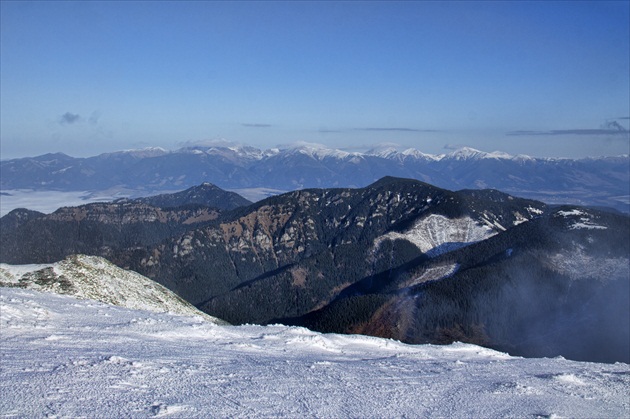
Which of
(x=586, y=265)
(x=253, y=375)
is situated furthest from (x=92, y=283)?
(x=586, y=265)

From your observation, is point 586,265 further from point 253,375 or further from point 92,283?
point 253,375

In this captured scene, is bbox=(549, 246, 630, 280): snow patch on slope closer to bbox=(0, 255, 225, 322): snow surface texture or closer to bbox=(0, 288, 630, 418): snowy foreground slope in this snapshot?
bbox=(0, 255, 225, 322): snow surface texture

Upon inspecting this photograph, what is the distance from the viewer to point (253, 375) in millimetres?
25719

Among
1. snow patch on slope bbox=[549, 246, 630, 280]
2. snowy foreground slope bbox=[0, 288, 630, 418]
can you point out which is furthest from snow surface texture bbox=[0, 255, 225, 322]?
snow patch on slope bbox=[549, 246, 630, 280]

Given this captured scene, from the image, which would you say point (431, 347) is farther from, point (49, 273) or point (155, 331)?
point (49, 273)

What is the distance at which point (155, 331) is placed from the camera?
3619 cm

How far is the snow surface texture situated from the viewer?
84.6 meters

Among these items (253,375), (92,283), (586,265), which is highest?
(253,375)

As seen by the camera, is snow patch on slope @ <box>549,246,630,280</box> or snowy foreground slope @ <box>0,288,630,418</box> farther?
snow patch on slope @ <box>549,246,630,280</box>

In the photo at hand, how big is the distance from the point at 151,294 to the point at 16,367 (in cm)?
8314

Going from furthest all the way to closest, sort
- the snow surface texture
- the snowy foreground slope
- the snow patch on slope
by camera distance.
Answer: the snow patch on slope
the snow surface texture
the snowy foreground slope

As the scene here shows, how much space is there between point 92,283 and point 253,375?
7606 centimetres

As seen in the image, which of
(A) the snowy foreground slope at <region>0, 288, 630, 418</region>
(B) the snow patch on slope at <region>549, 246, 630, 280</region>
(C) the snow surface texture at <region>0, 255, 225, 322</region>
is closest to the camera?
(A) the snowy foreground slope at <region>0, 288, 630, 418</region>

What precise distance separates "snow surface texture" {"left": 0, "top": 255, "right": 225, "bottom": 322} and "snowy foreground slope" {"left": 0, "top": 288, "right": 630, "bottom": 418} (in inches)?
A: 1915
